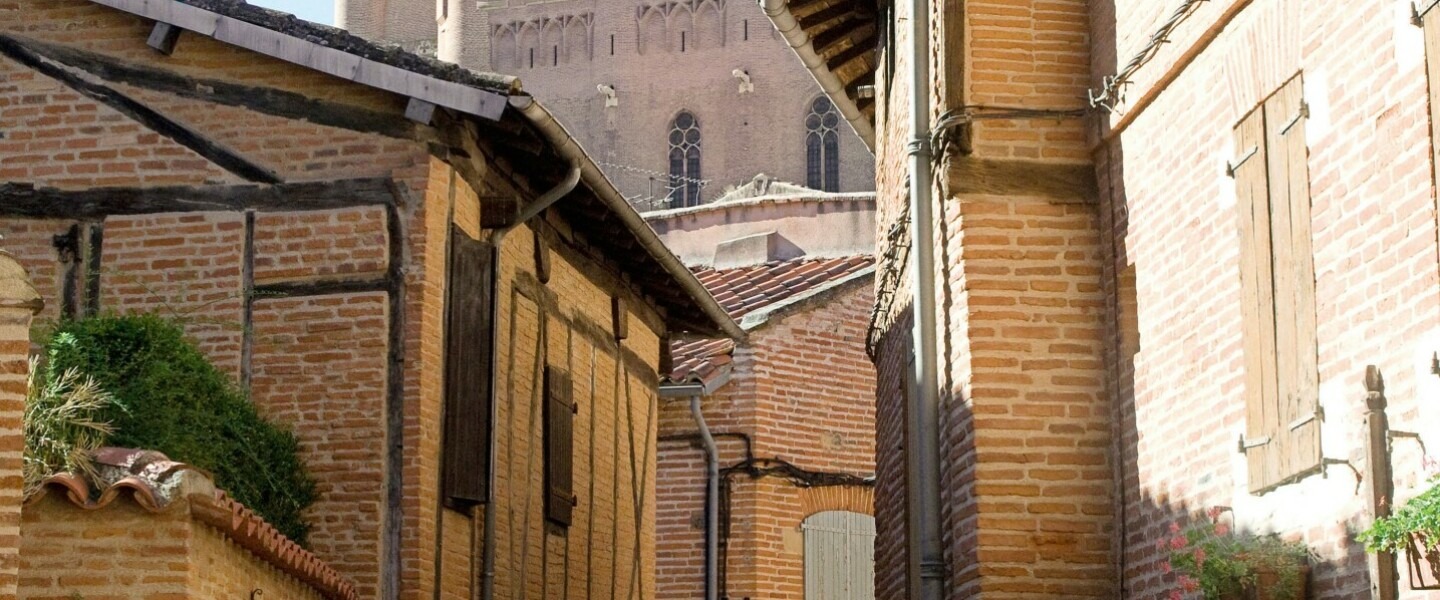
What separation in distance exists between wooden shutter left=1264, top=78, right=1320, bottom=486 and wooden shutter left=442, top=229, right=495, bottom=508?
574cm

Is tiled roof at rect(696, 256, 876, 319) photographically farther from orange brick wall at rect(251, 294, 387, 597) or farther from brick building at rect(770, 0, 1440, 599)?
brick building at rect(770, 0, 1440, 599)

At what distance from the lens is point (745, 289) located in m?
22.8

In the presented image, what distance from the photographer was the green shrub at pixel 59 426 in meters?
8.30

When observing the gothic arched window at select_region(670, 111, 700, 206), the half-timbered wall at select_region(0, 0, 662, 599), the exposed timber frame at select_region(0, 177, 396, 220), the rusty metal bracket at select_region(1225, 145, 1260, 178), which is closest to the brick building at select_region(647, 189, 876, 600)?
the half-timbered wall at select_region(0, 0, 662, 599)

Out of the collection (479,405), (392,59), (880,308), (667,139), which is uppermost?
(667,139)

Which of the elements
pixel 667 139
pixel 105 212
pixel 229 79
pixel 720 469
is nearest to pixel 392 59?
pixel 229 79

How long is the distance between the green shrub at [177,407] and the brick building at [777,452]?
27.8 ft

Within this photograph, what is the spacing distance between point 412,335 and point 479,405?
818mm

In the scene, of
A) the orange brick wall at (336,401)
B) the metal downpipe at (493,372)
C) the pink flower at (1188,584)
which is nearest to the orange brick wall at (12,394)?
the pink flower at (1188,584)

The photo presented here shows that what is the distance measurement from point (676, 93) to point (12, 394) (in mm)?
51069

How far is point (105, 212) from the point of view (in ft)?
39.4

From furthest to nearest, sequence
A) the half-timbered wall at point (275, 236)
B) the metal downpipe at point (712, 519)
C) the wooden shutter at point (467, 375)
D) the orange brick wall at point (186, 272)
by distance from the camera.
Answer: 1. the metal downpipe at point (712, 519)
2. the wooden shutter at point (467, 375)
3. the orange brick wall at point (186, 272)
4. the half-timbered wall at point (275, 236)

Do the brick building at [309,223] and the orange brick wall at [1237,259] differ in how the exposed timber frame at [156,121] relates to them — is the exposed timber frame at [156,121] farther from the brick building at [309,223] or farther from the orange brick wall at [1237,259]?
the orange brick wall at [1237,259]

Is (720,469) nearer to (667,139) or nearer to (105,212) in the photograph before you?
(105,212)
